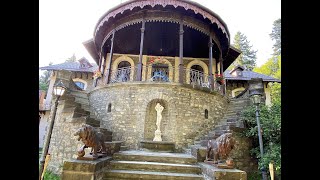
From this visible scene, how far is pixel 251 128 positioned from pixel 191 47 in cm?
762

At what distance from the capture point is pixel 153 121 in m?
9.97

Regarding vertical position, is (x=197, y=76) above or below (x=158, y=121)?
above

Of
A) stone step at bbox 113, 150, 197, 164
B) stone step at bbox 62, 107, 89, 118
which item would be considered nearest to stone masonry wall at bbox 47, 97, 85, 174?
stone step at bbox 62, 107, 89, 118

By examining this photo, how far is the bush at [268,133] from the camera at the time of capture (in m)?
6.99

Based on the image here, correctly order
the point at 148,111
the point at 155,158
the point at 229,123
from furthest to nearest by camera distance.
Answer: the point at 148,111 → the point at 229,123 → the point at 155,158

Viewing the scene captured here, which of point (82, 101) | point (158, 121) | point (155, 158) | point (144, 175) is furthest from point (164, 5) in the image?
point (144, 175)

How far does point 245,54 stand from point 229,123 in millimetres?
31308

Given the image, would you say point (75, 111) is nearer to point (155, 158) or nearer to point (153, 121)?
point (153, 121)

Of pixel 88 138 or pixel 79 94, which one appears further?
pixel 79 94

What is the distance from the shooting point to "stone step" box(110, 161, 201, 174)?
6.50m
